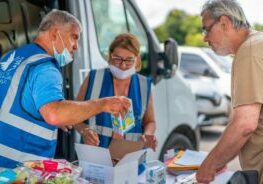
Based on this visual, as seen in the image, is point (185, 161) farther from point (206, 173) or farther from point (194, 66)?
point (194, 66)

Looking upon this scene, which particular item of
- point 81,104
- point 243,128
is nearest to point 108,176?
point 81,104

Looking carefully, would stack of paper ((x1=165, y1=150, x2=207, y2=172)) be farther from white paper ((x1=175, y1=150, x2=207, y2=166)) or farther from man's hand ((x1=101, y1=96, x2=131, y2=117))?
man's hand ((x1=101, y1=96, x2=131, y2=117))

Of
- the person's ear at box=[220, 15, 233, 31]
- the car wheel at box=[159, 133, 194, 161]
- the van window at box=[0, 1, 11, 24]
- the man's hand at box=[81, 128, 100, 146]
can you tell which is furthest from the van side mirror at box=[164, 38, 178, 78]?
the person's ear at box=[220, 15, 233, 31]

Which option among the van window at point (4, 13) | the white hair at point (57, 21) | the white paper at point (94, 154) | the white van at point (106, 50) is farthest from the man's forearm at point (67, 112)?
the van window at point (4, 13)

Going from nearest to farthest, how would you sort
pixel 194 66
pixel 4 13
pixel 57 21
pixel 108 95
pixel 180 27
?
pixel 57 21, pixel 108 95, pixel 4 13, pixel 194 66, pixel 180 27

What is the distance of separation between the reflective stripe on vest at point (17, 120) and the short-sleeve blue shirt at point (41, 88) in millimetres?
60

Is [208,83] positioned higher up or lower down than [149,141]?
lower down

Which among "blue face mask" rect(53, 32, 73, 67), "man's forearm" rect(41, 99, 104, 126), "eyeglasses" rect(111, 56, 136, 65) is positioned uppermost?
"blue face mask" rect(53, 32, 73, 67)

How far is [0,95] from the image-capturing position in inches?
96.6

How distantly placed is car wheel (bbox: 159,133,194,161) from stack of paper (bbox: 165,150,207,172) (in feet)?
5.48

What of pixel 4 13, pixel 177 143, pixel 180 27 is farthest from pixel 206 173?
pixel 180 27

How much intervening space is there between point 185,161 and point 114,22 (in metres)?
1.92

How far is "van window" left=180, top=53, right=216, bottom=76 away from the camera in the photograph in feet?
32.2

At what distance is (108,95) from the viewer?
3244 mm
